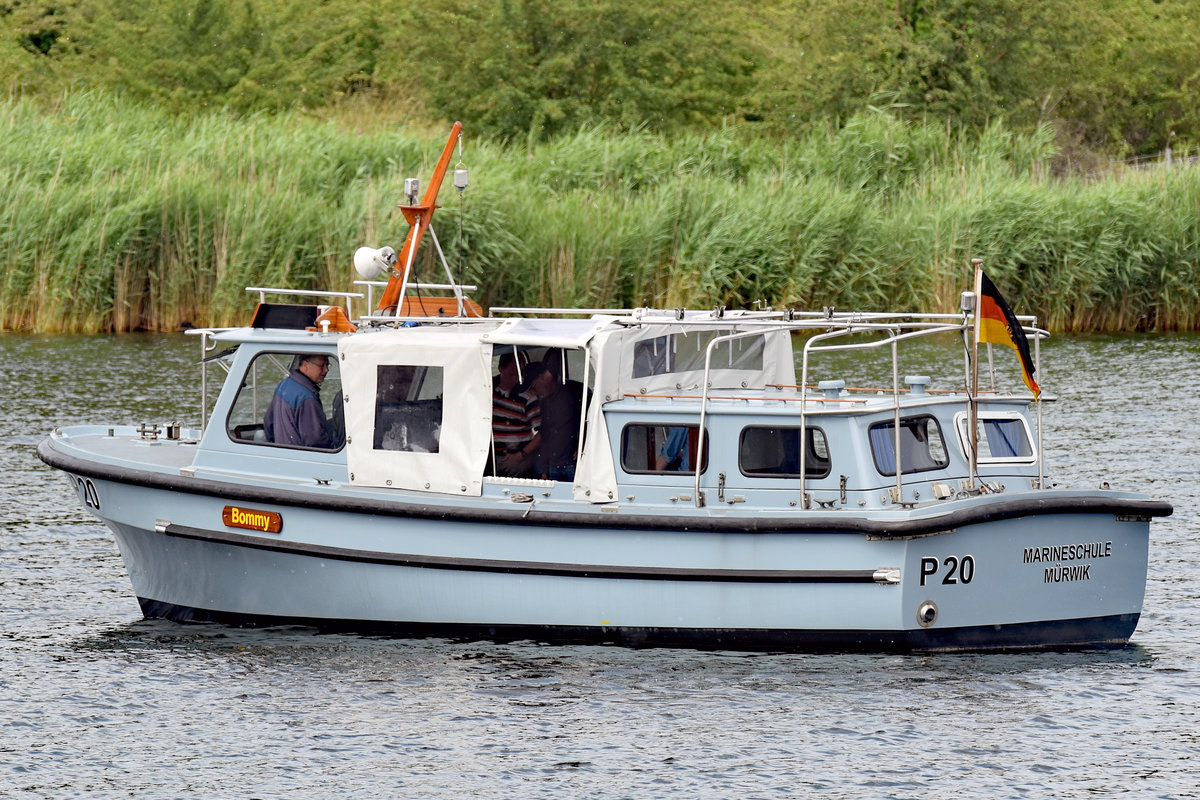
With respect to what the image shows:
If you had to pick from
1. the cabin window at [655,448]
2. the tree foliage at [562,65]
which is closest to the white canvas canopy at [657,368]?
the cabin window at [655,448]

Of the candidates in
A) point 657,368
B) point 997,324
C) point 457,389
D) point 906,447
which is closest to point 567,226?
point 657,368

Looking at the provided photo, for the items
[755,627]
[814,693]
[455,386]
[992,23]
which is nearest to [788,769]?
[814,693]

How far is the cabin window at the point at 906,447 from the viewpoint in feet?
35.4

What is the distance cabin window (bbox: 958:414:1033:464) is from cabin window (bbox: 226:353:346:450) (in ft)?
14.3

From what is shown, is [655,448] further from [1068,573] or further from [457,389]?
[1068,573]

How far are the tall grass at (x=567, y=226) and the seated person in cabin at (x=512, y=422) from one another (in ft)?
48.4

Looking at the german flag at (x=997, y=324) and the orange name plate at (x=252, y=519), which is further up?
the german flag at (x=997, y=324)

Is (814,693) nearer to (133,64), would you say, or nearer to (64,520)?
(64,520)

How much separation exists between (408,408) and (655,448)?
5.62 ft

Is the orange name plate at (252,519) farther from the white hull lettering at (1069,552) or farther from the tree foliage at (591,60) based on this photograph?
the tree foliage at (591,60)

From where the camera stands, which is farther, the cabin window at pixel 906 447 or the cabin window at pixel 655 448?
the cabin window at pixel 655 448

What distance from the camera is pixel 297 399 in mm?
11547

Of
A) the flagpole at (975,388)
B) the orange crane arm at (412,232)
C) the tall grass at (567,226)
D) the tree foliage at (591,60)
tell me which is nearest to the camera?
the flagpole at (975,388)

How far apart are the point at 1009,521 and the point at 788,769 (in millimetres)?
2513
